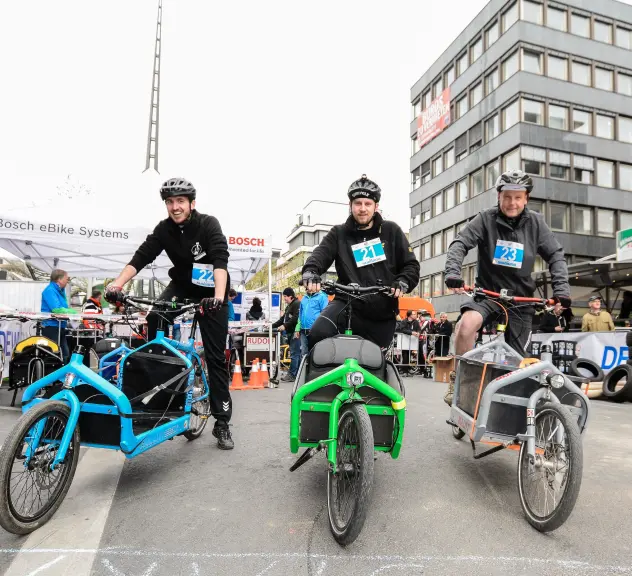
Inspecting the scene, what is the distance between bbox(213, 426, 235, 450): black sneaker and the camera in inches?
170

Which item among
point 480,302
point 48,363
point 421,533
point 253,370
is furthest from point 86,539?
point 253,370

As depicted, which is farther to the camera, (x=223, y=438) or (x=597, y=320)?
(x=597, y=320)

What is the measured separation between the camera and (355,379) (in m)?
2.85

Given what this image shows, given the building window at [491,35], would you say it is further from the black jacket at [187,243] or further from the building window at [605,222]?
the black jacket at [187,243]

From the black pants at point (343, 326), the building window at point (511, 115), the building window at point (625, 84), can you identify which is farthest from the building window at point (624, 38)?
the black pants at point (343, 326)

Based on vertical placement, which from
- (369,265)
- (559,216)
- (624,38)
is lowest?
(369,265)

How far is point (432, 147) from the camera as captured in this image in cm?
4212

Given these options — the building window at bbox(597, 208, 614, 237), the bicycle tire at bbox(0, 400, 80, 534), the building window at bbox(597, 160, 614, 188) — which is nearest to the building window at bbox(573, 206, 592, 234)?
the building window at bbox(597, 208, 614, 237)

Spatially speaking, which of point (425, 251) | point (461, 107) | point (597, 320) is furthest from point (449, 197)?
point (597, 320)

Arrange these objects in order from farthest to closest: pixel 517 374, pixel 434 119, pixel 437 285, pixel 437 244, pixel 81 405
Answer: pixel 434 119, pixel 437 244, pixel 437 285, pixel 517 374, pixel 81 405

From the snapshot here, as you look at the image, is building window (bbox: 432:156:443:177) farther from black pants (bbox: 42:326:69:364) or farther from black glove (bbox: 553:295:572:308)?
black glove (bbox: 553:295:572:308)

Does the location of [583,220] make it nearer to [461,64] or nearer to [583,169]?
[583,169]

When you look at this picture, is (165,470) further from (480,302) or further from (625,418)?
(625,418)

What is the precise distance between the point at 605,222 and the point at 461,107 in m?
13.0
